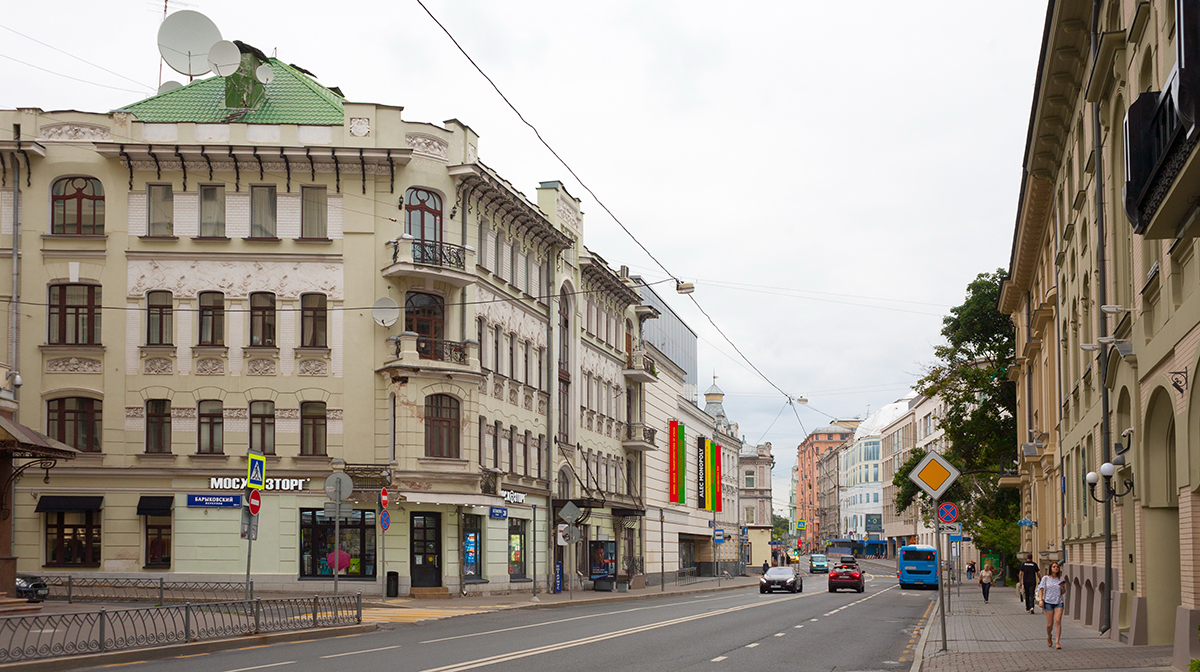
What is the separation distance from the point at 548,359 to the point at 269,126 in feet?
51.5

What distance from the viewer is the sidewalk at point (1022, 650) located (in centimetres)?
1642

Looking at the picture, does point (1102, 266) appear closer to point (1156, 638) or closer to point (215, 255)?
point (1156, 638)

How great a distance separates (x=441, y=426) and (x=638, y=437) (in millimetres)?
24714

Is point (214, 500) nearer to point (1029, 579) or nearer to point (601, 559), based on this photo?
point (601, 559)

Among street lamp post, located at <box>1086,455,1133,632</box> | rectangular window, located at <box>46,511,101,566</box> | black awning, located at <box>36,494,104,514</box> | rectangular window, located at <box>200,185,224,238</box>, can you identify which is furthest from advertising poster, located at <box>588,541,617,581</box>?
street lamp post, located at <box>1086,455,1133,632</box>

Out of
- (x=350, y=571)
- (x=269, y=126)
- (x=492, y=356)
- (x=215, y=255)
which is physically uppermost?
(x=269, y=126)

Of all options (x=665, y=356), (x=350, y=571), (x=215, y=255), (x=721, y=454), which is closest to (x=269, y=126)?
→ (x=215, y=255)

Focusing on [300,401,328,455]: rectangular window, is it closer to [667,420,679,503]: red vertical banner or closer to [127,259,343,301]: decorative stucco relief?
[127,259,343,301]: decorative stucco relief

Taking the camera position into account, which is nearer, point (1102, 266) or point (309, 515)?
point (1102, 266)

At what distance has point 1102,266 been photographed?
71.9 ft

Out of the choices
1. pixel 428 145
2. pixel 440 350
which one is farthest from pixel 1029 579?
pixel 428 145

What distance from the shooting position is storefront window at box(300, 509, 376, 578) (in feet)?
124

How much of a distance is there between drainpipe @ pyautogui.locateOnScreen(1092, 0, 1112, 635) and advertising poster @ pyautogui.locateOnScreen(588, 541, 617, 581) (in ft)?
103

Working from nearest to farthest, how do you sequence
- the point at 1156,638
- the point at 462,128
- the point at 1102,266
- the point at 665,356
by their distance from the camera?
the point at 1156,638
the point at 1102,266
the point at 462,128
the point at 665,356
